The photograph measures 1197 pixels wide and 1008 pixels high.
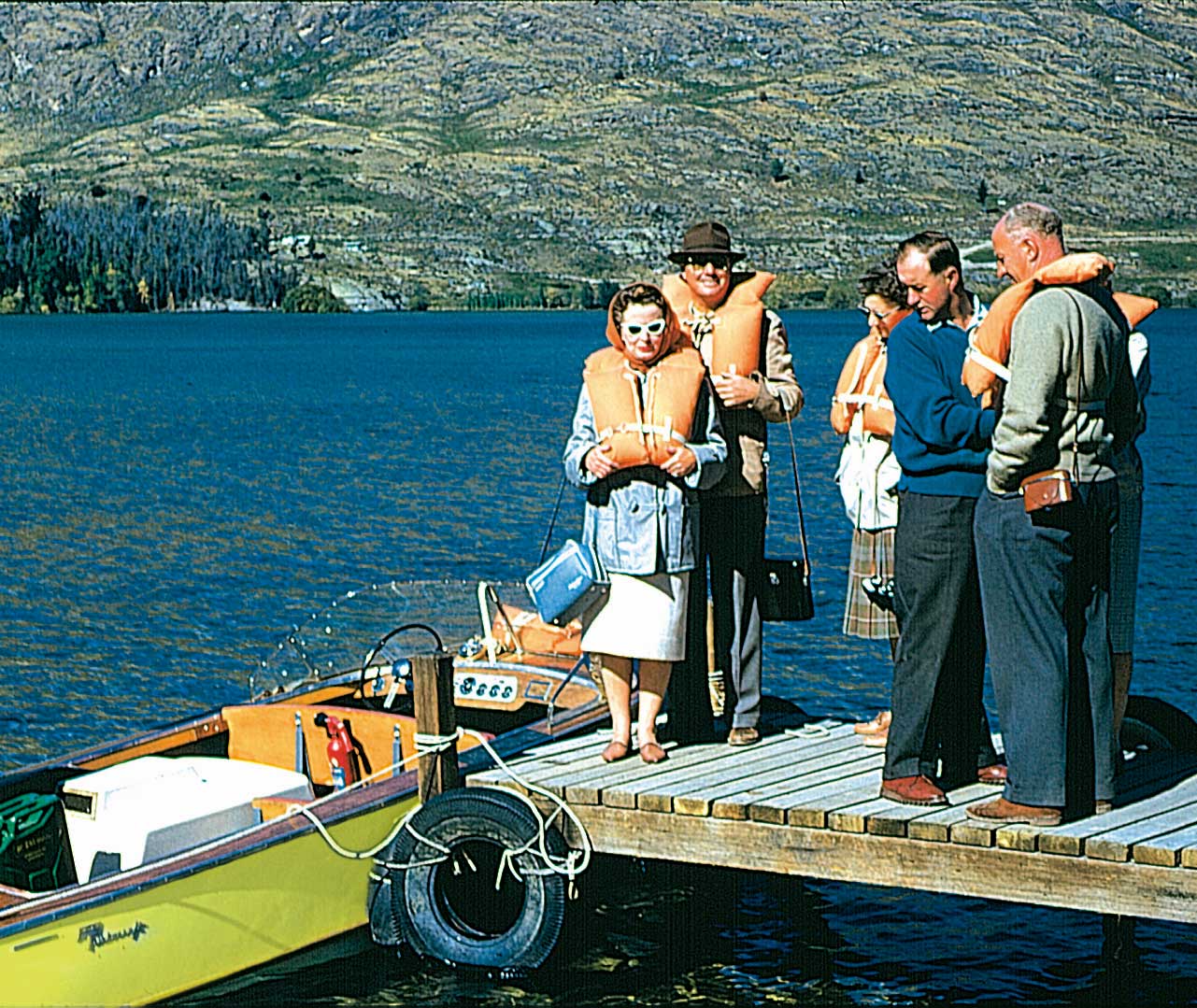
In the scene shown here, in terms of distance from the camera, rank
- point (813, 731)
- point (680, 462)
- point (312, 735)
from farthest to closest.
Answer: point (312, 735) → point (813, 731) → point (680, 462)

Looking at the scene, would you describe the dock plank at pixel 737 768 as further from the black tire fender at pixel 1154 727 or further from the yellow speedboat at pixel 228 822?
the black tire fender at pixel 1154 727

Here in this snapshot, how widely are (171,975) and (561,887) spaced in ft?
5.80

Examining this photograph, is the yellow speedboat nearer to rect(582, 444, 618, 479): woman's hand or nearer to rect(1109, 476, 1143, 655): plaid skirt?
rect(582, 444, 618, 479): woman's hand

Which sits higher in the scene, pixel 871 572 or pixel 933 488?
pixel 933 488

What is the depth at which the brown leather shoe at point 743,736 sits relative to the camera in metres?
8.85

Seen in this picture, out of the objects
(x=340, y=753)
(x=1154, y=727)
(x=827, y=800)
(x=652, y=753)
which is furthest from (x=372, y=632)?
(x=1154, y=727)

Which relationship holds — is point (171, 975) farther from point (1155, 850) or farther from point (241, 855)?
point (1155, 850)

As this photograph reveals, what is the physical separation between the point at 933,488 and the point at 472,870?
310 cm

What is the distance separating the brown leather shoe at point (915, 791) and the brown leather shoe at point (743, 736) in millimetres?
1186

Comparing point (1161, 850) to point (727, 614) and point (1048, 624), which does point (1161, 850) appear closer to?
point (1048, 624)

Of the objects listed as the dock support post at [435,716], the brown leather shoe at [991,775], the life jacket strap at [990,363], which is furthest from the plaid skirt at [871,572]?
the dock support post at [435,716]

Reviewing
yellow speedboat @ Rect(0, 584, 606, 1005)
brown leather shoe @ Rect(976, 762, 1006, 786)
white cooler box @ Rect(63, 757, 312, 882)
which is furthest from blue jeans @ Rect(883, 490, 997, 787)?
white cooler box @ Rect(63, 757, 312, 882)

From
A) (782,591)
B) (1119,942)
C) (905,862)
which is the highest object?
(782,591)

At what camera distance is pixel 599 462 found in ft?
26.5
